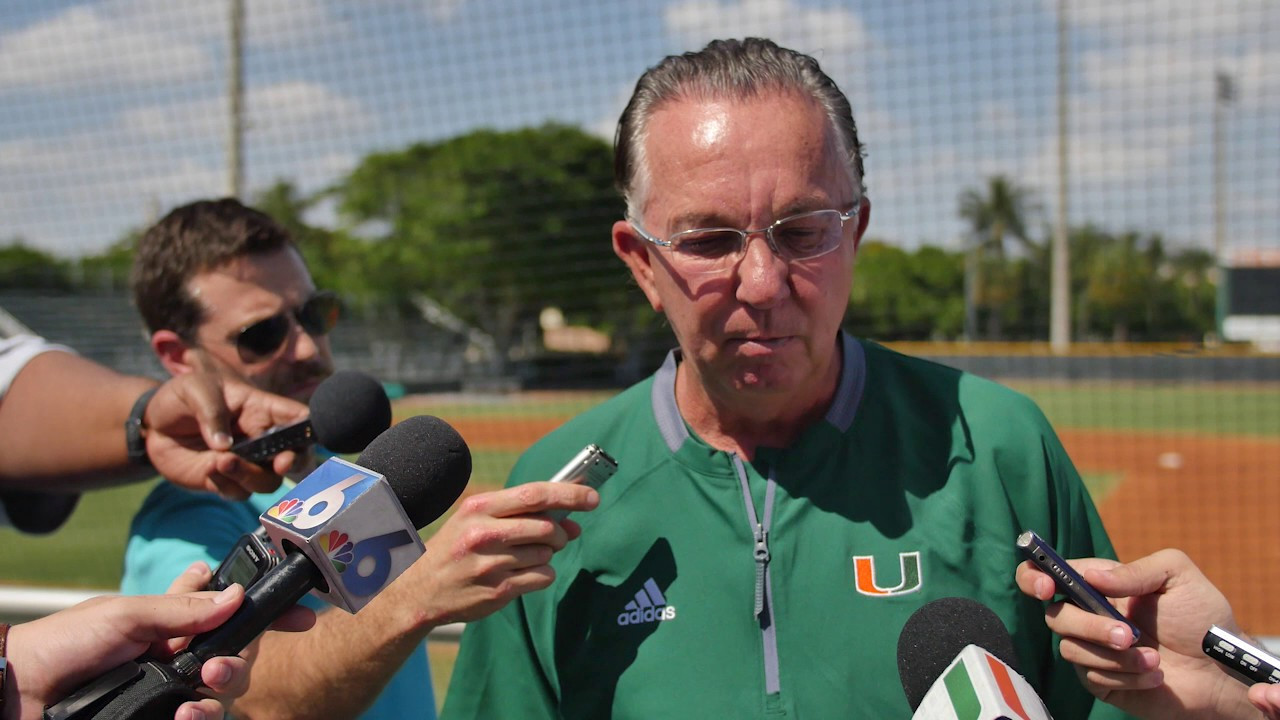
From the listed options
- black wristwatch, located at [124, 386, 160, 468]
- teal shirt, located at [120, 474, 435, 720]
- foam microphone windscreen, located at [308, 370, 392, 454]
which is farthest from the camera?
teal shirt, located at [120, 474, 435, 720]

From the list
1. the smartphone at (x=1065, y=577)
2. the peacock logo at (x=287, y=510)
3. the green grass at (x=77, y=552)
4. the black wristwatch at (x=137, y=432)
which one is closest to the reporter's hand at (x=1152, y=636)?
the smartphone at (x=1065, y=577)

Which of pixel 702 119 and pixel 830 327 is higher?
pixel 702 119

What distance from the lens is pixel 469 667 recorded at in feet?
6.36

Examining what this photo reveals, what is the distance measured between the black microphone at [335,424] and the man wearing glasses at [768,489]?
1.50 feet

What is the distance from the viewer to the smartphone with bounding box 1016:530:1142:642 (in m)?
1.31

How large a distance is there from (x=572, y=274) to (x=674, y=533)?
11.4m

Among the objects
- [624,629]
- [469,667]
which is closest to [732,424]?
[624,629]

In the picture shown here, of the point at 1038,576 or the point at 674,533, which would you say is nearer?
the point at 1038,576

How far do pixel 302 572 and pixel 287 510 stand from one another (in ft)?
0.24

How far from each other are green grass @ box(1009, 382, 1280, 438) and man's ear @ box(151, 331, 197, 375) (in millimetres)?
17816

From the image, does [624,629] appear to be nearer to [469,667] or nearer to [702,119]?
[469,667]

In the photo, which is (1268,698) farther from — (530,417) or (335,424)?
(530,417)

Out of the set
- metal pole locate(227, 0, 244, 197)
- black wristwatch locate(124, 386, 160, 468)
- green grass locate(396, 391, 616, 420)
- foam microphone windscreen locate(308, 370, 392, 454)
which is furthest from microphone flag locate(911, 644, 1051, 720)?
green grass locate(396, 391, 616, 420)

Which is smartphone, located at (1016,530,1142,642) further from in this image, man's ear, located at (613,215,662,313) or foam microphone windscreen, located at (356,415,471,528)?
man's ear, located at (613,215,662,313)
